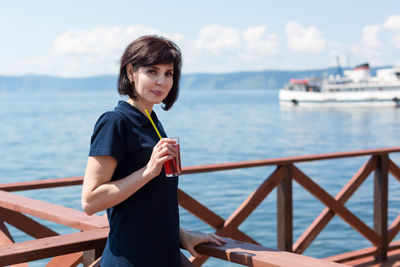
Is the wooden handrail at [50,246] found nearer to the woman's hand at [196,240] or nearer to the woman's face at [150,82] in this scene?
the woman's hand at [196,240]

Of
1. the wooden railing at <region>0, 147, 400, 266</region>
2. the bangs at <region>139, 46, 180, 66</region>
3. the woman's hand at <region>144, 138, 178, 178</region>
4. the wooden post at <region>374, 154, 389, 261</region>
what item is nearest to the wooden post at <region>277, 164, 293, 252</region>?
the wooden railing at <region>0, 147, 400, 266</region>

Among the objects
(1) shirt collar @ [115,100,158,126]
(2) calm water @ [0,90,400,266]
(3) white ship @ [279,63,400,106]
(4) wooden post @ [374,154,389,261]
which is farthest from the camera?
(3) white ship @ [279,63,400,106]

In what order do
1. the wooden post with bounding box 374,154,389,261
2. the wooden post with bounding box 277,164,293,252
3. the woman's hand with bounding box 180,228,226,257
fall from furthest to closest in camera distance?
the wooden post with bounding box 374,154,389,261, the wooden post with bounding box 277,164,293,252, the woman's hand with bounding box 180,228,226,257

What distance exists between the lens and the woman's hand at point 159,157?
1.31 metres

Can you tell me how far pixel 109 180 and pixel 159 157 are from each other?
0.15 m

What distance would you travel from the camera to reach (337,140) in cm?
3344

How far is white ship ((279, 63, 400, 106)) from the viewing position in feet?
168

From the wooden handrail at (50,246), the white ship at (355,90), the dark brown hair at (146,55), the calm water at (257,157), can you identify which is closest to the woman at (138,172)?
the dark brown hair at (146,55)

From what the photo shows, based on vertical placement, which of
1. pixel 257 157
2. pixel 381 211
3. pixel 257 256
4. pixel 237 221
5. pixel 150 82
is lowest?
pixel 257 157

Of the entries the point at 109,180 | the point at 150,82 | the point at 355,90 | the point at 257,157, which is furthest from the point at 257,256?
the point at 355,90

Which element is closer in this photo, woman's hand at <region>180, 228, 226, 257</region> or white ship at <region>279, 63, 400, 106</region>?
woman's hand at <region>180, 228, 226, 257</region>

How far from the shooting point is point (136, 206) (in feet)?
4.62

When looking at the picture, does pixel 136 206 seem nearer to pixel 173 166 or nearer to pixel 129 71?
pixel 173 166

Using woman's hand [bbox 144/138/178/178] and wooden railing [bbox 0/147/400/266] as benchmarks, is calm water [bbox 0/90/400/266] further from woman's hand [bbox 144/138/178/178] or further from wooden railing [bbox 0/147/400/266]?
woman's hand [bbox 144/138/178/178]
